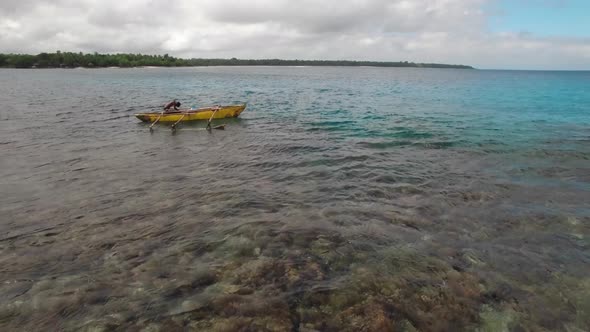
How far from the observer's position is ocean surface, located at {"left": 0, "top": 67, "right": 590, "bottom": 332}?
7.16 m

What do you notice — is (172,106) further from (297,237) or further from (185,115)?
(297,237)

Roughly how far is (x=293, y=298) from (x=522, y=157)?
1680cm

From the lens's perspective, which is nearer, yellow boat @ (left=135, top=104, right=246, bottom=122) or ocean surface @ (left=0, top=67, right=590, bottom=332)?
ocean surface @ (left=0, top=67, right=590, bottom=332)

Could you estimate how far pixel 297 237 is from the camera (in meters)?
10.0

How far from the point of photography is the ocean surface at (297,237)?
23.5 ft

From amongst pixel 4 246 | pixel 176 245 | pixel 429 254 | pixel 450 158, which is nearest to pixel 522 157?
pixel 450 158

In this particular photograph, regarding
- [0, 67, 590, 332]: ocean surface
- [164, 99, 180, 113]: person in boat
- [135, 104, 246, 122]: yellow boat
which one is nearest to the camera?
[0, 67, 590, 332]: ocean surface

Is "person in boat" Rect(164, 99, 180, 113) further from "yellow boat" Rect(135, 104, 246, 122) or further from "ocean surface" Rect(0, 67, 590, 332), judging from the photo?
"ocean surface" Rect(0, 67, 590, 332)

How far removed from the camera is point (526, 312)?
720 centimetres

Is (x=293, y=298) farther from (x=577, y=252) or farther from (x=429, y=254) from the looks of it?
(x=577, y=252)

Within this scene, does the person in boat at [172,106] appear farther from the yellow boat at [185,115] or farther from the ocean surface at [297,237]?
the ocean surface at [297,237]

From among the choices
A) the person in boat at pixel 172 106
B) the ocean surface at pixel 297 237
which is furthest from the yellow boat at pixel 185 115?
the ocean surface at pixel 297 237

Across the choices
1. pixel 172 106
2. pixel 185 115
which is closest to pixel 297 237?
pixel 185 115

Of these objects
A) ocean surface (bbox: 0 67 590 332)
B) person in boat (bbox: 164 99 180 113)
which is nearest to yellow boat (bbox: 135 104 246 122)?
person in boat (bbox: 164 99 180 113)
